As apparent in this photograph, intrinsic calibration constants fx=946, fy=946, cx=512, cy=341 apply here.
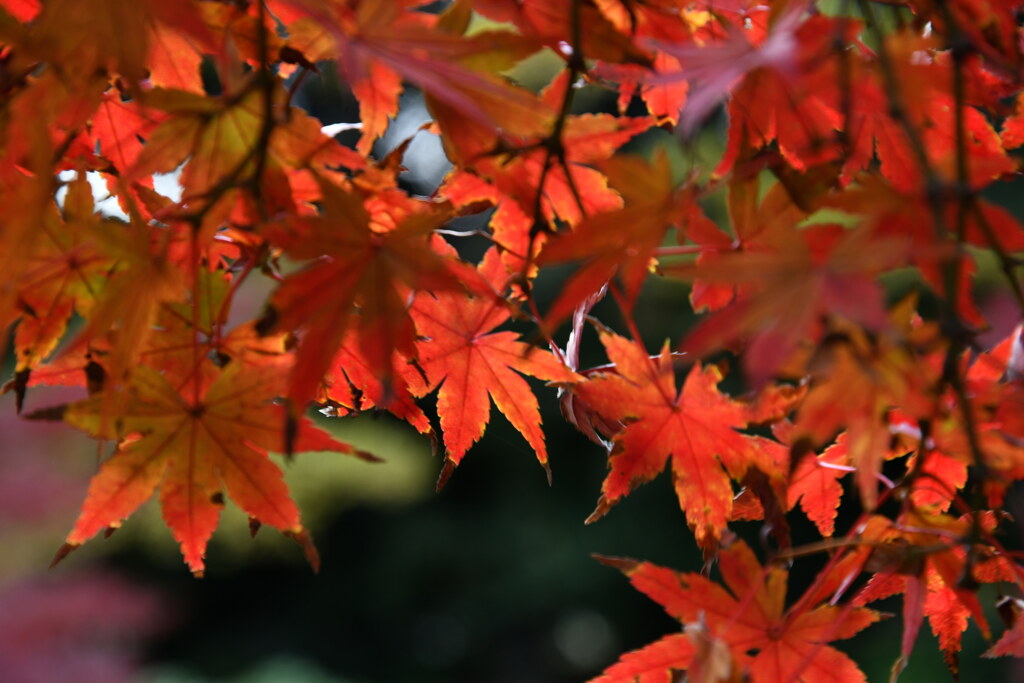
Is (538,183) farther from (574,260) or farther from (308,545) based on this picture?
(308,545)

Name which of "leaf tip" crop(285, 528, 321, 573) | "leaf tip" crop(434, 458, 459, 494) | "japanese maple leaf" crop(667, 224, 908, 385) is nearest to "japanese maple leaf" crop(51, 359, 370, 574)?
"leaf tip" crop(285, 528, 321, 573)

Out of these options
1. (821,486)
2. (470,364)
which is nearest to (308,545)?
(470,364)

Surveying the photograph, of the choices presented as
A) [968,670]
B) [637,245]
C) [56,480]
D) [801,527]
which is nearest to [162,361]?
[637,245]

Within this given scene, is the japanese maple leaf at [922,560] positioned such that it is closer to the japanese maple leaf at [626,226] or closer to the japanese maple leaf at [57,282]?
the japanese maple leaf at [626,226]

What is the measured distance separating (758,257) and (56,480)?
2752mm

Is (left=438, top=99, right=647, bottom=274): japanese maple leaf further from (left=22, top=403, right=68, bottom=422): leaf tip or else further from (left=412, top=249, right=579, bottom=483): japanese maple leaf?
(left=22, top=403, right=68, bottom=422): leaf tip

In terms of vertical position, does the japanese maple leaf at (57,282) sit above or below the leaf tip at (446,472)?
above

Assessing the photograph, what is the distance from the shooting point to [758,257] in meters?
0.30

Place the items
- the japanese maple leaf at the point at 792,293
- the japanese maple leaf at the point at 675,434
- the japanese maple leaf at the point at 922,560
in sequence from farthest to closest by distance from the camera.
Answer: the japanese maple leaf at the point at 675,434, the japanese maple leaf at the point at 922,560, the japanese maple leaf at the point at 792,293

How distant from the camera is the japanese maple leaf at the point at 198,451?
444mm

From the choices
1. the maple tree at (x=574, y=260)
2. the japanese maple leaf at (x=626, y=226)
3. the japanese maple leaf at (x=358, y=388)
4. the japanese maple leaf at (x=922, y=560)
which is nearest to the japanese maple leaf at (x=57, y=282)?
the maple tree at (x=574, y=260)

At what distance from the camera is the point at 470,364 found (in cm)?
60

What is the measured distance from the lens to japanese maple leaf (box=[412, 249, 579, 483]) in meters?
0.59

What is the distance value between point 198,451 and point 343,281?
15cm
